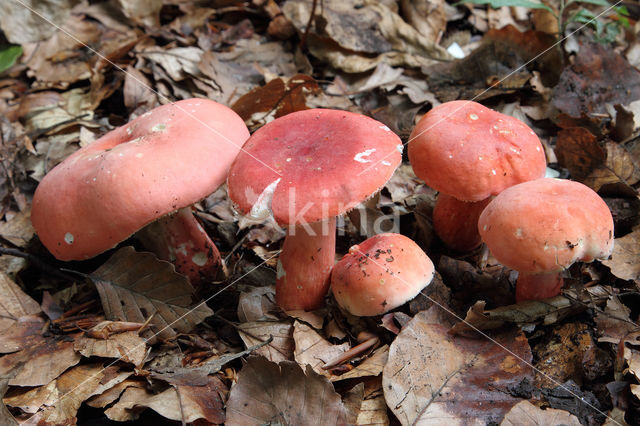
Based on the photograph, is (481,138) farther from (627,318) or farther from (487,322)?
(627,318)

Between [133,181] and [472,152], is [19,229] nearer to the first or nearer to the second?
[133,181]

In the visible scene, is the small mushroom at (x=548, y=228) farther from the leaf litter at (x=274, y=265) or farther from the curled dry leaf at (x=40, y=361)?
the curled dry leaf at (x=40, y=361)

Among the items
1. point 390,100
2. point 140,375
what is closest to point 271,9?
point 390,100

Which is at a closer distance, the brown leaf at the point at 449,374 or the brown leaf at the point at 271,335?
the brown leaf at the point at 449,374

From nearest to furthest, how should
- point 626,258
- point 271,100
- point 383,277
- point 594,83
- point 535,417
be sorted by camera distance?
point 535,417, point 383,277, point 626,258, point 271,100, point 594,83

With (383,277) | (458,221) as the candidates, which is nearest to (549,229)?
(383,277)

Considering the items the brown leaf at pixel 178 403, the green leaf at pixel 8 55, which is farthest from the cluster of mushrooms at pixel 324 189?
the green leaf at pixel 8 55
